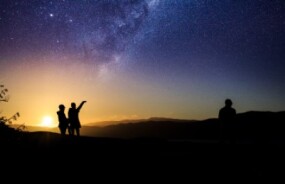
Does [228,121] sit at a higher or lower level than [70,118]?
lower

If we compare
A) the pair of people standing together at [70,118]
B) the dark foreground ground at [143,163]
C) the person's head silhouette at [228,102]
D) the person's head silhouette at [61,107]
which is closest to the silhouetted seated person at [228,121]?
the person's head silhouette at [228,102]

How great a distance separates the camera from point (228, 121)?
10188mm

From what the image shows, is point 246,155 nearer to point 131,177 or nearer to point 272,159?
point 272,159

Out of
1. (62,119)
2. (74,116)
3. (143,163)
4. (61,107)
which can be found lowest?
(143,163)

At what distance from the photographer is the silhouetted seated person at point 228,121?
33.4ft

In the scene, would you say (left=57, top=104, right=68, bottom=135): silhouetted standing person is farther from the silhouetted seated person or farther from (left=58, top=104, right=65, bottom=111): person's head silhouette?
the silhouetted seated person

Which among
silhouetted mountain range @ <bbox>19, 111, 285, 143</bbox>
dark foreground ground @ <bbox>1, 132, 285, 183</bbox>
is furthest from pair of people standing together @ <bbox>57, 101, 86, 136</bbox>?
silhouetted mountain range @ <bbox>19, 111, 285, 143</bbox>

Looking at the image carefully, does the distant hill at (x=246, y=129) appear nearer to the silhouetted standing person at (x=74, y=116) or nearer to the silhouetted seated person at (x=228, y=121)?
the silhouetted seated person at (x=228, y=121)

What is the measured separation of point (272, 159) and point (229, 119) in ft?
6.22

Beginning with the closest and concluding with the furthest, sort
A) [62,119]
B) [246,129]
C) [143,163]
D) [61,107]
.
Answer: [143,163] → [61,107] → [62,119] → [246,129]

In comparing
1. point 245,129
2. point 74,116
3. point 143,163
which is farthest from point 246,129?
point 143,163

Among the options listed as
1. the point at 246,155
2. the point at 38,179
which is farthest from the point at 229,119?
the point at 38,179

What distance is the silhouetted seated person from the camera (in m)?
10.2

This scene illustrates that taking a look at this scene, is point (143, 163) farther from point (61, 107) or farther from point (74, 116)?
point (61, 107)
